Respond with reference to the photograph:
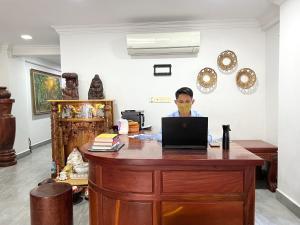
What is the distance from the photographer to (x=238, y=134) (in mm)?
4117

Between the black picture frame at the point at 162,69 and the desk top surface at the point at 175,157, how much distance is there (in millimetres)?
2241

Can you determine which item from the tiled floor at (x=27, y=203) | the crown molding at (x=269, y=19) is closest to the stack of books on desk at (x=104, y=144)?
the tiled floor at (x=27, y=203)

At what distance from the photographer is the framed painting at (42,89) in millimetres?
6520

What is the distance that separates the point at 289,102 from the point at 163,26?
2.30m

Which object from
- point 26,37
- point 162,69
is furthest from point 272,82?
point 26,37

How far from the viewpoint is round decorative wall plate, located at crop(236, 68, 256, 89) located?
403cm

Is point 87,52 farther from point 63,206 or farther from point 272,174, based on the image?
point 272,174

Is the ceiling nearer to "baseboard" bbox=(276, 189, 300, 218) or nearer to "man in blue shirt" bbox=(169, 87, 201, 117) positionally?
"man in blue shirt" bbox=(169, 87, 201, 117)

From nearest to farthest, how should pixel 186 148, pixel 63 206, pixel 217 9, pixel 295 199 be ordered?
pixel 186 148
pixel 63 206
pixel 295 199
pixel 217 9

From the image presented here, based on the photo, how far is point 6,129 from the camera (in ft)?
16.1

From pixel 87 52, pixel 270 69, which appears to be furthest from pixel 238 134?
pixel 87 52

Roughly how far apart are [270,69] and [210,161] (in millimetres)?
2771

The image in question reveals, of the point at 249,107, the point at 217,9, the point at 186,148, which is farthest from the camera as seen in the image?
the point at 249,107

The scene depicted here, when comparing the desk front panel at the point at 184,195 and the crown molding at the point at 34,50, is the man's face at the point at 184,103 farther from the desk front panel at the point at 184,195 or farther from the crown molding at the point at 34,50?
the crown molding at the point at 34,50
